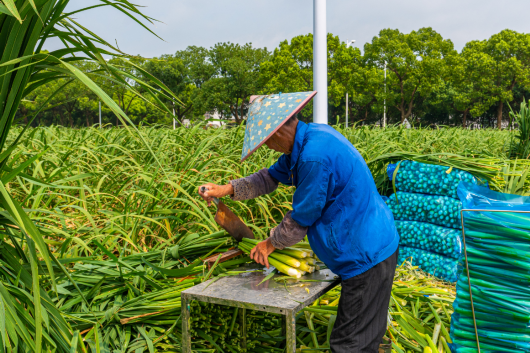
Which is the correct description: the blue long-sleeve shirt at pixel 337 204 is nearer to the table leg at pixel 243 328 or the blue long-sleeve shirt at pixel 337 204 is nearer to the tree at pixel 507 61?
the table leg at pixel 243 328

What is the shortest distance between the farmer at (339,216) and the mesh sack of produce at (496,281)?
A: 376 mm

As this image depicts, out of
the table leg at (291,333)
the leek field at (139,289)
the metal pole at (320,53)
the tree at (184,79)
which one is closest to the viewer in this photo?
the leek field at (139,289)

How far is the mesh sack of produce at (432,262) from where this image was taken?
3148 millimetres

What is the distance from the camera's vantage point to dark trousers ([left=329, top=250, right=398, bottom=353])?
1711mm

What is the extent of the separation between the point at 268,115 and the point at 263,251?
66 centimetres

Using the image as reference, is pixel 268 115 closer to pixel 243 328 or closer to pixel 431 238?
pixel 243 328

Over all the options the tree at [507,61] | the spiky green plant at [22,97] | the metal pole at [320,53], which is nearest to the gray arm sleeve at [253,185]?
the spiky green plant at [22,97]

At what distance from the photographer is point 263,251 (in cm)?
190

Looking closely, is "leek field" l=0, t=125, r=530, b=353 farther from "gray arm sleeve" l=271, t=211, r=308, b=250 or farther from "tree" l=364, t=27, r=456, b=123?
"tree" l=364, t=27, r=456, b=123

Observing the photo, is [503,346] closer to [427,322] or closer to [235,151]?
[427,322]

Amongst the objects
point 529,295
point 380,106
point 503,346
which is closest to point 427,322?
point 503,346

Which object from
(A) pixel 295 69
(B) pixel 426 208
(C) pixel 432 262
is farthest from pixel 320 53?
(A) pixel 295 69

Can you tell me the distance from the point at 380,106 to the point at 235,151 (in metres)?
26.7

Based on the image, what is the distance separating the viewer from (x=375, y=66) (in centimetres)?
2820
